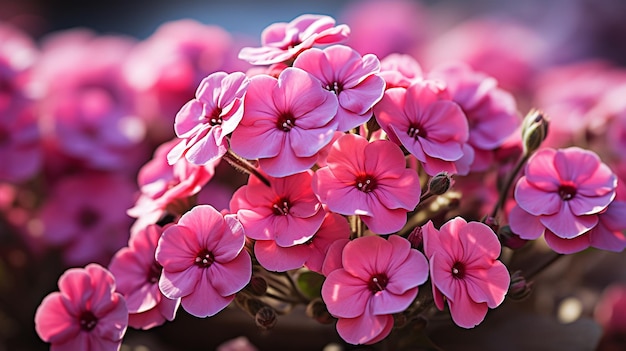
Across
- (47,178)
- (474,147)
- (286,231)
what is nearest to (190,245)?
(286,231)

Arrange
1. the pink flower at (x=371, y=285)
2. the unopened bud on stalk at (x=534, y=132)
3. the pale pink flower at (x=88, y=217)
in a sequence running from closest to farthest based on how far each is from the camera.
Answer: the pink flower at (x=371, y=285) → the unopened bud on stalk at (x=534, y=132) → the pale pink flower at (x=88, y=217)

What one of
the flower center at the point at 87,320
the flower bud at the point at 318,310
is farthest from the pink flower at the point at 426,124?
the flower center at the point at 87,320

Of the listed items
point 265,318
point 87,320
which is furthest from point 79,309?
point 265,318

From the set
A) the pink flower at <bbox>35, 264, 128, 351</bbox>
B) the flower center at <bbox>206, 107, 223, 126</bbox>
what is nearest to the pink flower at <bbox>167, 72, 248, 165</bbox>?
the flower center at <bbox>206, 107, 223, 126</bbox>

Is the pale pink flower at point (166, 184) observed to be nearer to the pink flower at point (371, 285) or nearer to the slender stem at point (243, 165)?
the slender stem at point (243, 165)

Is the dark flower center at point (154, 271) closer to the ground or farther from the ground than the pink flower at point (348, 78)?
closer to the ground

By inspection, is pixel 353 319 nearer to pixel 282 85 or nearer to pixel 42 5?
pixel 282 85
